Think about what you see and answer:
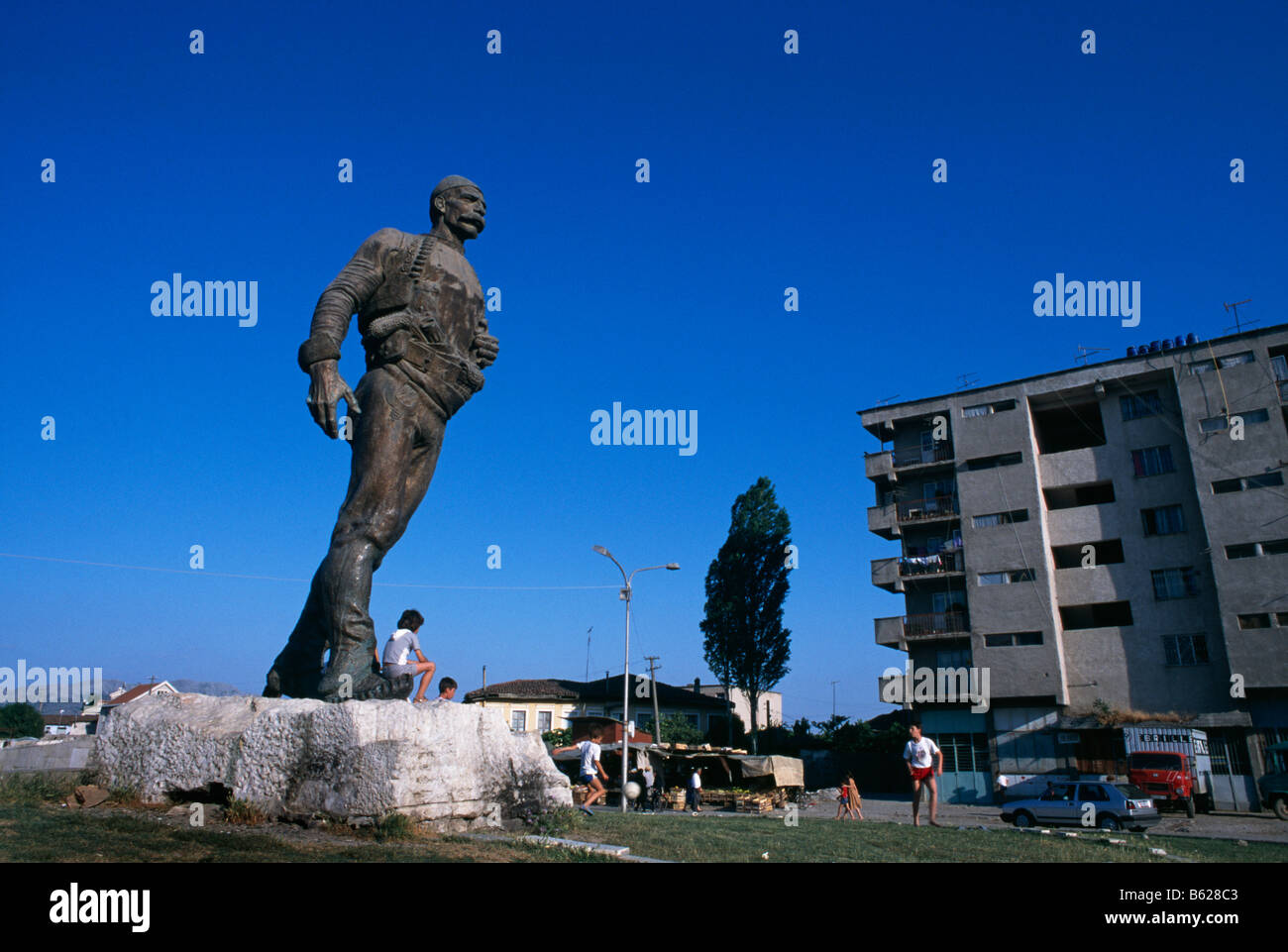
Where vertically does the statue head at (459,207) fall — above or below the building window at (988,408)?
below

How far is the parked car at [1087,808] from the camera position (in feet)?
63.8

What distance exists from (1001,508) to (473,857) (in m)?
36.9

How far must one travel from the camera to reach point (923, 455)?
40.8m

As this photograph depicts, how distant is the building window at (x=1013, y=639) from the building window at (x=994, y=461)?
24.1 feet

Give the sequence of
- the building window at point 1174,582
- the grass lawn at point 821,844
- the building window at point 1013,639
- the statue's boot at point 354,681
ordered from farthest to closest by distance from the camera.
Answer: the building window at point 1013,639, the building window at point 1174,582, the statue's boot at point 354,681, the grass lawn at point 821,844

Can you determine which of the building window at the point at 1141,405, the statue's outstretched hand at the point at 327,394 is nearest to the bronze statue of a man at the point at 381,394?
the statue's outstretched hand at the point at 327,394

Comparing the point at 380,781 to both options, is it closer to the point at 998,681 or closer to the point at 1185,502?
the point at 998,681

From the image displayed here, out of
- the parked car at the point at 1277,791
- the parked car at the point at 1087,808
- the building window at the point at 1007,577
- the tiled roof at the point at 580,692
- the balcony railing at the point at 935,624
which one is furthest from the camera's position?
the tiled roof at the point at 580,692

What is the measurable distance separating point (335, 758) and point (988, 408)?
3858 cm

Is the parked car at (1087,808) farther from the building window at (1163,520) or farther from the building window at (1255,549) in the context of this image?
the building window at (1163,520)

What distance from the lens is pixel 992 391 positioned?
39094mm

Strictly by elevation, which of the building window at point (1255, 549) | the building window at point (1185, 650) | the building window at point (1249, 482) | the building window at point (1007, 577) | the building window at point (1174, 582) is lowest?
the building window at point (1185, 650)
